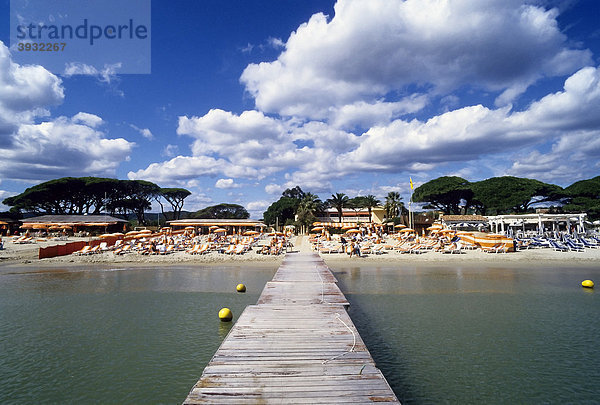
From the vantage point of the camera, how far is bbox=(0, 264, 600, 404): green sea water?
5.75 m

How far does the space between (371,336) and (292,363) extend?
3.91 metres

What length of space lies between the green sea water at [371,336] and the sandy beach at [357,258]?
5.10 metres

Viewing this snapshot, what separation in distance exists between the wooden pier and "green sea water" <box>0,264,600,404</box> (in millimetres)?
1235

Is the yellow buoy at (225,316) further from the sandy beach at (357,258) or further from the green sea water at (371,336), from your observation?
the sandy beach at (357,258)

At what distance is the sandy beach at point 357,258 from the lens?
20031 mm

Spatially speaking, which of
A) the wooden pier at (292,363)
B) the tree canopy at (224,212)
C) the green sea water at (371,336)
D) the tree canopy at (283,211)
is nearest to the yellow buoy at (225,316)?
the green sea water at (371,336)

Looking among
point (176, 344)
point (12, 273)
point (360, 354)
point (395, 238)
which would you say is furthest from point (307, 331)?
point (395, 238)

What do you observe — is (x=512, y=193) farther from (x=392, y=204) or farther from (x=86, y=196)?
(x=86, y=196)

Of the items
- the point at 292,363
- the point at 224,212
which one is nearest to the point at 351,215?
the point at 224,212

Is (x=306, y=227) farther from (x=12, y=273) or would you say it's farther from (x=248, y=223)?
(x=12, y=273)

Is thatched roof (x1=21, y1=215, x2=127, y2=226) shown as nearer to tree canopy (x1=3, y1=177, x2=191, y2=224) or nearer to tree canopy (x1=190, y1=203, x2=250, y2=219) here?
tree canopy (x1=3, y1=177, x2=191, y2=224)

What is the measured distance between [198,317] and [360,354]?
20.2ft

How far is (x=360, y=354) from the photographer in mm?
5008

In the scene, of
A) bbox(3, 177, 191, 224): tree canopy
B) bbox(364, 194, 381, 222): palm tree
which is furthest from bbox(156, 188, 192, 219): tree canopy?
bbox(364, 194, 381, 222): palm tree
